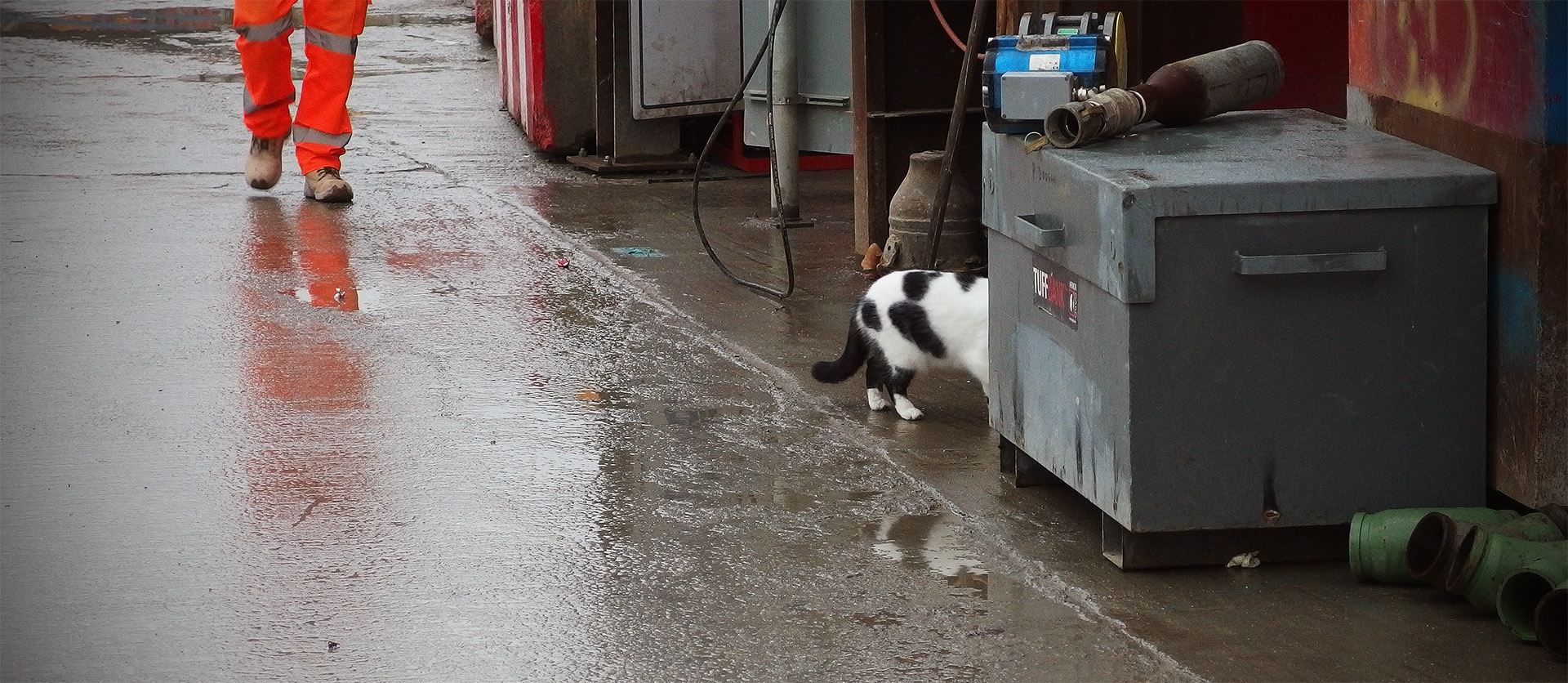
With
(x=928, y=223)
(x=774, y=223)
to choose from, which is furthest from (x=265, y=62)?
(x=928, y=223)

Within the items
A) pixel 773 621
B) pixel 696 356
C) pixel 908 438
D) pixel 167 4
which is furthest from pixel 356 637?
pixel 167 4

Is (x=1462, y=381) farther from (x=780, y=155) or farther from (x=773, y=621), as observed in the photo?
Result: (x=780, y=155)

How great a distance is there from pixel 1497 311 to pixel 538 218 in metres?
5.31

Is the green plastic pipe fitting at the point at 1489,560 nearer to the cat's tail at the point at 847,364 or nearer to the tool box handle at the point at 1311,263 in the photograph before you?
the tool box handle at the point at 1311,263

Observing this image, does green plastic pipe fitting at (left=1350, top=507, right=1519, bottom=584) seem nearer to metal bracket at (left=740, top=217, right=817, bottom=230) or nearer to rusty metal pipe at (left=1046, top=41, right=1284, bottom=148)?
rusty metal pipe at (left=1046, top=41, right=1284, bottom=148)

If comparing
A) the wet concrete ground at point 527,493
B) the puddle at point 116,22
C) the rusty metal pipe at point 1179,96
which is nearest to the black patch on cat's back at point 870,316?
the wet concrete ground at point 527,493

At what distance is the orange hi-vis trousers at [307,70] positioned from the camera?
8453mm

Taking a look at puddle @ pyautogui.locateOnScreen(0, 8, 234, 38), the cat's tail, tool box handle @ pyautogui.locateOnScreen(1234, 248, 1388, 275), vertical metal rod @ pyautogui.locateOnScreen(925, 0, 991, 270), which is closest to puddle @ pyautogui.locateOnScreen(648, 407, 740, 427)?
the cat's tail

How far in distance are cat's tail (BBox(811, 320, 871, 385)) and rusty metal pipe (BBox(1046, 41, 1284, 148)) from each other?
1.22 metres

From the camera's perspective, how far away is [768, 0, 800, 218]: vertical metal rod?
7.81m

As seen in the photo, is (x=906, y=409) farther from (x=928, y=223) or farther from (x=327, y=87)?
(x=327, y=87)

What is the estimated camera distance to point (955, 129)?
6.26 meters

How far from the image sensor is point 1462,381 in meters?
3.74

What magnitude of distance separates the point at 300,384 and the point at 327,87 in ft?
11.5
